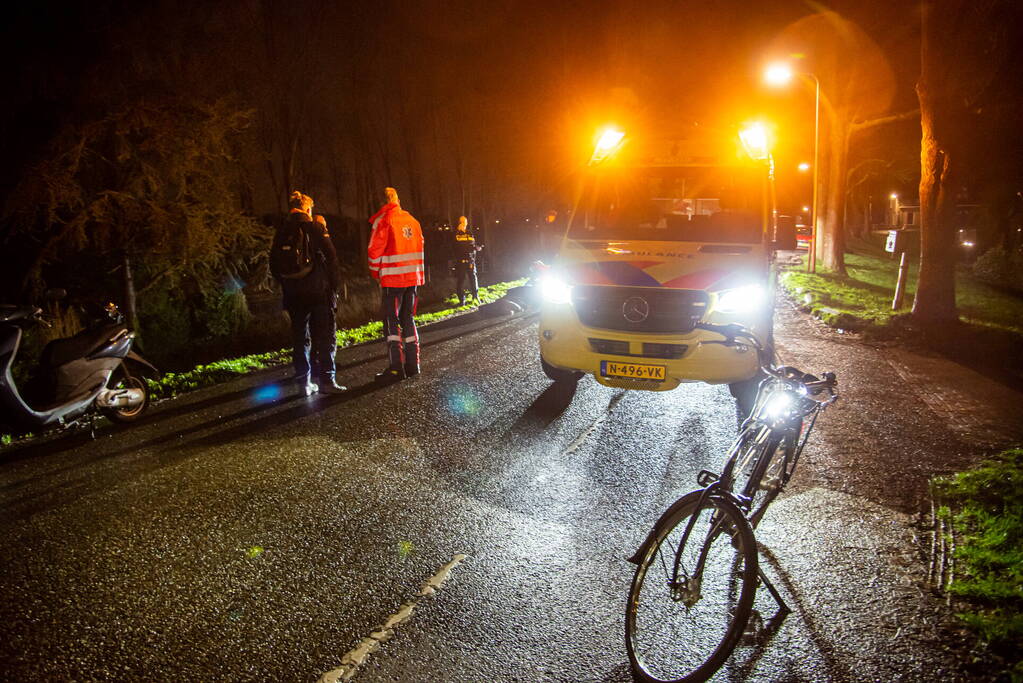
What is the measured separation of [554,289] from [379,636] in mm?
4293

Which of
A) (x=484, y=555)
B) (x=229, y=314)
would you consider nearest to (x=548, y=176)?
(x=229, y=314)

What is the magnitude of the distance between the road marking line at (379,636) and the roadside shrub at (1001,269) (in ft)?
Answer: 67.0

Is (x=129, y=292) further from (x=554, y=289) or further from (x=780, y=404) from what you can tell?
(x=780, y=404)

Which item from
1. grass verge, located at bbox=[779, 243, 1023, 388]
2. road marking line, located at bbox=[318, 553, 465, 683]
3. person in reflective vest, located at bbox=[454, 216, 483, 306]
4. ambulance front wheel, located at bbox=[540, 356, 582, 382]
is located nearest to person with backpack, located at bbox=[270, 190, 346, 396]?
ambulance front wheel, located at bbox=[540, 356, 582, 382]

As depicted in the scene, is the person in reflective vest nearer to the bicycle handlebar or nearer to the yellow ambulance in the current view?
the yellow ambulance

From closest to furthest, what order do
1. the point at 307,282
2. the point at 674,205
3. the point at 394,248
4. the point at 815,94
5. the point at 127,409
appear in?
the point at 127,409 → the point at 307,282 → the point at 394,248 → the point at 674,205 → the point at 815,94

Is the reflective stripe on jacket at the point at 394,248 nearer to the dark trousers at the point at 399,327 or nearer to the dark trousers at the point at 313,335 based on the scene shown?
the dark trousers at the point at 399,327

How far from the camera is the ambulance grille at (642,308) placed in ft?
20.6

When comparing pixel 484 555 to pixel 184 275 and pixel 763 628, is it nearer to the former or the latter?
pixel 763 628

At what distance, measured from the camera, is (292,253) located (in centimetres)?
715

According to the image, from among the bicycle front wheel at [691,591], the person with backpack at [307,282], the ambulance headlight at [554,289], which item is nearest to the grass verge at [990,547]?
the bicycle front wheel at [691,591]

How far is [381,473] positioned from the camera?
17.0 ft

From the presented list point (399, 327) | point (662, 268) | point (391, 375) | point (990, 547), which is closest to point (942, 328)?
point (662, 268)

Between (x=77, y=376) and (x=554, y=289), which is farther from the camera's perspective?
(x=554, y=289)
